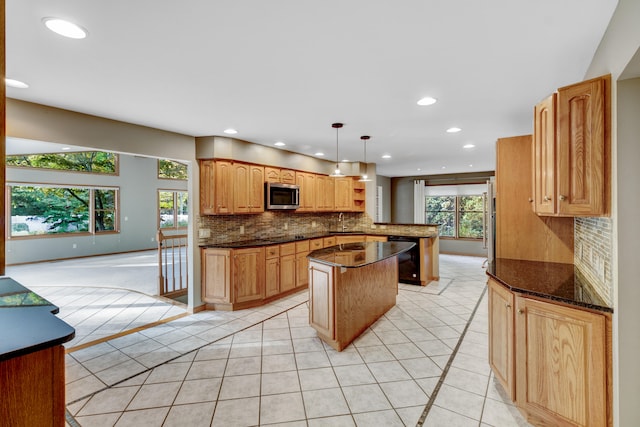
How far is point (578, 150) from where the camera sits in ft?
5.65

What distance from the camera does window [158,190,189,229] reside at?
10555 mm

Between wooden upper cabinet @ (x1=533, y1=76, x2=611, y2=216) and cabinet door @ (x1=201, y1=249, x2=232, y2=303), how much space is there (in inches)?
145

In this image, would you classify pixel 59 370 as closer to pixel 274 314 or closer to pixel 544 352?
pixel 544 352

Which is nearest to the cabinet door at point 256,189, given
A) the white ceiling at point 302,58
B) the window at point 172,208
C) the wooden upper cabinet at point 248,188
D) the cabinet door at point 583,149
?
the wooden upper cabinet at point 248,188

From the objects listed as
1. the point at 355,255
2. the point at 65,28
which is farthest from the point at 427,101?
the point at 65,28

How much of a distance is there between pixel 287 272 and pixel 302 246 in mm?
556

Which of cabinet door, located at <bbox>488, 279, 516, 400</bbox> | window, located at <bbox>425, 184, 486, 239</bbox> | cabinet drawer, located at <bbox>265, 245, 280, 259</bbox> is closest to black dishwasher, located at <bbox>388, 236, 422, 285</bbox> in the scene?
cabinet drawer, located at <bbox>265, 245, 280, 259</bbox>

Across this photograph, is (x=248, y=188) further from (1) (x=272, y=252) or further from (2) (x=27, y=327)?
(2) (x=27, y=327)

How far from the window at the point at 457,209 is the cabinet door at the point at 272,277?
20.1 feet

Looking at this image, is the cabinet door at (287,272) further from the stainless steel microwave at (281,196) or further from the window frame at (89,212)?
the window frame at (89,212)

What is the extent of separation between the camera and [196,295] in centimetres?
414

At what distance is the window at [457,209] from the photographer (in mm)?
8500

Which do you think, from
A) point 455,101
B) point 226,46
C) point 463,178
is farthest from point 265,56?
point 463,178

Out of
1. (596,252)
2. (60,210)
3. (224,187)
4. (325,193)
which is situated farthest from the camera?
(60,210)
